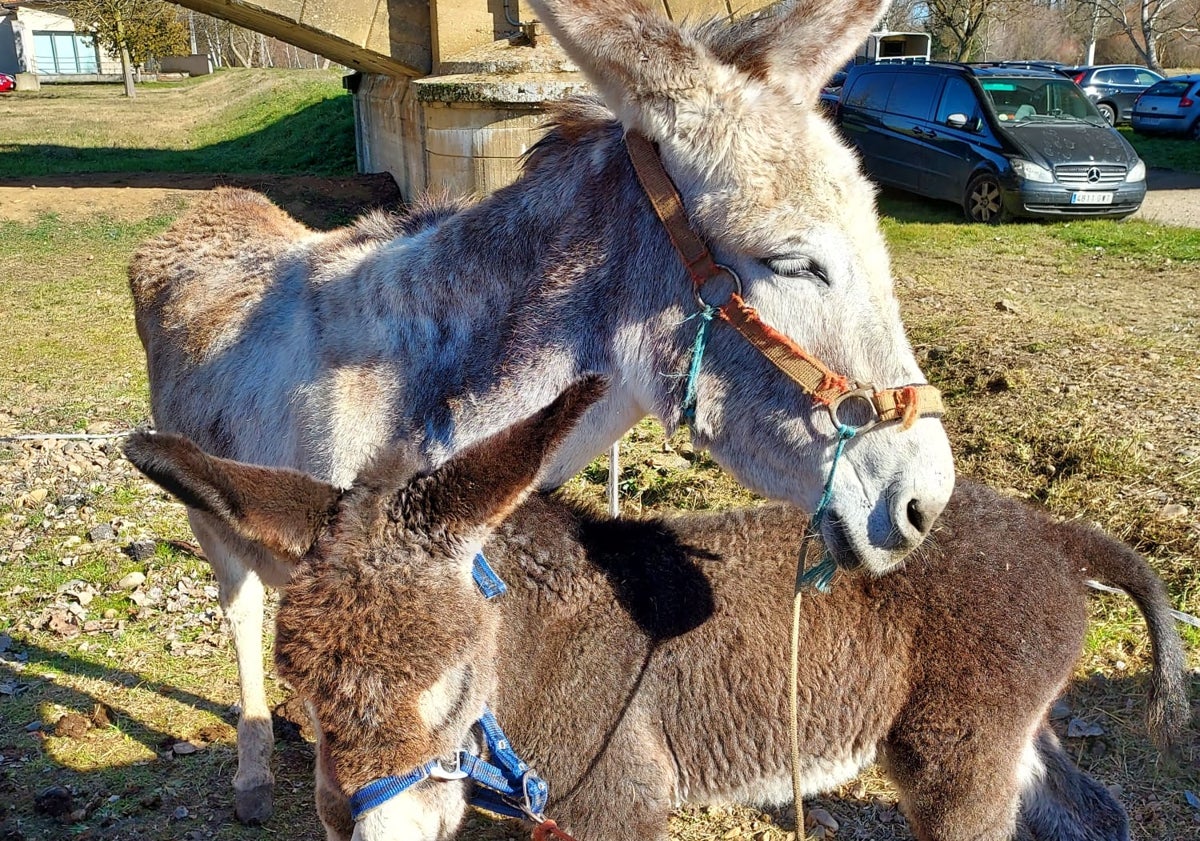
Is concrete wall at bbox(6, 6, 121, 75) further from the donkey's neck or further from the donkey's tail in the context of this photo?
the donkey's tail

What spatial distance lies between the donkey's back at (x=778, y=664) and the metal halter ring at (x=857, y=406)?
3.15 feet

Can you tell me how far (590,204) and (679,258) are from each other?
317 millimetres

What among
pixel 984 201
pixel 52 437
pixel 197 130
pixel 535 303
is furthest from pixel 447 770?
pixel 197 130

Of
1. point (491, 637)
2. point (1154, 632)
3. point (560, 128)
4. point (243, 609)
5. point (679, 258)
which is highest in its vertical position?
point (560, 128)

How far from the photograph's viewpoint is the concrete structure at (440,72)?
697cm

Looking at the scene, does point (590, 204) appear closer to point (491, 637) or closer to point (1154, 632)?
point (491, 637)

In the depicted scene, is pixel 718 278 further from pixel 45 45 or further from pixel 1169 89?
pixel 45 45

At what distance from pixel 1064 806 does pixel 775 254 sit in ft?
7.72

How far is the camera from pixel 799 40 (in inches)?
95.5

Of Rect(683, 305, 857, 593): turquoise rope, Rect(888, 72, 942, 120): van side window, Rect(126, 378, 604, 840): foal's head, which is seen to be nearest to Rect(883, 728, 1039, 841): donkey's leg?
Rect(683, 305, 857, 593): turquoise rope

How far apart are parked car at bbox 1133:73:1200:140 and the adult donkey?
92.4 ft

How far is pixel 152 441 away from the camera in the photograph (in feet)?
6.03

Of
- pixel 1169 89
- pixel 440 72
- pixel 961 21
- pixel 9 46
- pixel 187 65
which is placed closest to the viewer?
pixel 440 72

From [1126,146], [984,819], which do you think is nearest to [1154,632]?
[984,819]
